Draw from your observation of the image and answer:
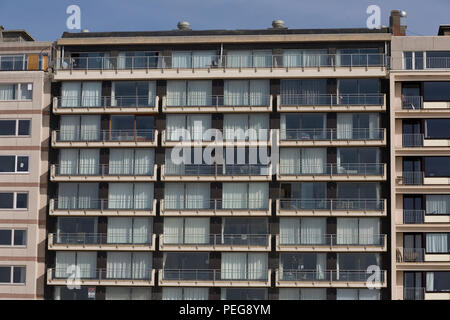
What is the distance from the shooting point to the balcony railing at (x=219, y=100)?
68.1 meters

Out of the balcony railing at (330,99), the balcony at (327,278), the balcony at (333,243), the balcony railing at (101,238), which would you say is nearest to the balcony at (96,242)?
the balcony railing at (101,238)

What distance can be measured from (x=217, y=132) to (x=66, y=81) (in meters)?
15.3

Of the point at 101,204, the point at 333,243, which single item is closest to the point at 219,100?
the point at 101,204

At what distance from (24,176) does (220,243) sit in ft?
63.3

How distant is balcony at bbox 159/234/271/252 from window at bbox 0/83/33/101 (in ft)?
61.1

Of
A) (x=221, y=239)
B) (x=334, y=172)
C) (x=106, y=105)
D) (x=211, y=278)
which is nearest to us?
(x=211, y=278)

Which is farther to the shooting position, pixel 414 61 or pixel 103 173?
pixel 103 173

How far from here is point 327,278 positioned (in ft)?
215

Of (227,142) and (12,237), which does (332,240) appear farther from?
(12,237)

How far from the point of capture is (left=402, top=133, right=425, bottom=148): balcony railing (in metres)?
66.8

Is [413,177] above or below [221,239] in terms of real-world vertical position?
above

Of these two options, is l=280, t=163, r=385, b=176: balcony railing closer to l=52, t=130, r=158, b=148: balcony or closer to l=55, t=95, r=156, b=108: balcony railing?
l=52, t=130, r=158, b=148: balcony

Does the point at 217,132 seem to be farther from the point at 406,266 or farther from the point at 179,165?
the point at 406,266

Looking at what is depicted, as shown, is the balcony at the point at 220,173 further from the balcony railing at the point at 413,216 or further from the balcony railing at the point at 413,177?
the balcony railing at the point at 413,216
